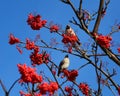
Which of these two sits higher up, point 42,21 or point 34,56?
point 42,21

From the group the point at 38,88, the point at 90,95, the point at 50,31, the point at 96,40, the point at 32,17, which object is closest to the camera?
the point at 38,88

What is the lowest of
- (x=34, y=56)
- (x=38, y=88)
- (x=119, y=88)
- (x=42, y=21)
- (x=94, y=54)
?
(x=38, y=88)

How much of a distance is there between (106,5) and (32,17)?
3.12 metres

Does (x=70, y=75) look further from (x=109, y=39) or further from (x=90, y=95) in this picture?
(x=109, y=39)

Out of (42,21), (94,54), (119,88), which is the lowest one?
(119,88)

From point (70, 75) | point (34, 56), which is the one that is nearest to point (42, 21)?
point (34, 56)

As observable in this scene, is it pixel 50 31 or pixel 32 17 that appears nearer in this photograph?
pixel 50 31

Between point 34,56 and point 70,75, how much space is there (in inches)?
51.1

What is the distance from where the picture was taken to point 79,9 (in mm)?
9141

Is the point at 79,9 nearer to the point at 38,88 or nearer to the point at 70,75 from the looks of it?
the point at 70,75

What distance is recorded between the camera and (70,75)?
10523mm

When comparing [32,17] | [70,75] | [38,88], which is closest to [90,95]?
[70,75]

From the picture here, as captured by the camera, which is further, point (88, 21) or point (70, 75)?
point (70, 75)

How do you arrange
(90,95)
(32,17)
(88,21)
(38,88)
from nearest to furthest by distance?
(38,88), (88,21), (90,95), (32,17)
